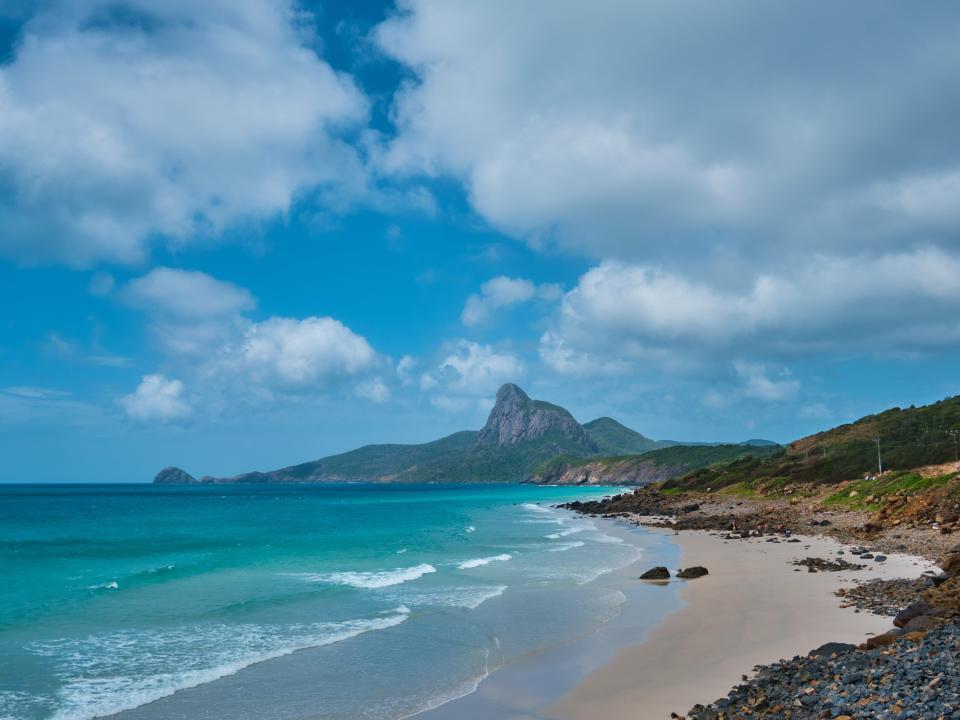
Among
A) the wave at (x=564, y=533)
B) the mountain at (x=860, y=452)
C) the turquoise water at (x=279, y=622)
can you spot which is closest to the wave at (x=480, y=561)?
the turquoise water at (x=279, y=622)

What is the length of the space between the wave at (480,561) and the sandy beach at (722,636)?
13603mm

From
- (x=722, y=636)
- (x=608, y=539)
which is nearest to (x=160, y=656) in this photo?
(x=722, y=636)

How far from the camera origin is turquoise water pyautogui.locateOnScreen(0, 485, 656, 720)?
1623cm

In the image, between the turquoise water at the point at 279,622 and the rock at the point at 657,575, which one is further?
Result: the rock at the point at 657,575

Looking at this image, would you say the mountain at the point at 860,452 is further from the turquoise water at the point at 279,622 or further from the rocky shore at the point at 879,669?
the rocky shore at the point at 879,669

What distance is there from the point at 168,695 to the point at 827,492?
68.3 m

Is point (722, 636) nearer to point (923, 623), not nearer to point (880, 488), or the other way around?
point (923, 623)

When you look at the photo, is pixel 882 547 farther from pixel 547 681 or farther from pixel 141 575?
pixel 141 575

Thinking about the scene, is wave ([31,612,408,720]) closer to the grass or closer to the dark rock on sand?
the dark rock on sand

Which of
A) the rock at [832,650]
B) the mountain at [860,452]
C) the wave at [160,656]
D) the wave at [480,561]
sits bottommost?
the wave at [480,561]

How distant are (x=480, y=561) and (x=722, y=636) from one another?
23448mm

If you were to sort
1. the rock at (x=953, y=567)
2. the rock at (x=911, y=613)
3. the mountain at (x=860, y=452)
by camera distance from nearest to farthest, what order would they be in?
the rock at (x=911, y=613) → the rock at (x=953, y=567) → the mountain at (x=860, y=452)

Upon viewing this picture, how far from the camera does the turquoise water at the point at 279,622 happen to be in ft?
53.3

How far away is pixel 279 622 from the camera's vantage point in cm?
2477
